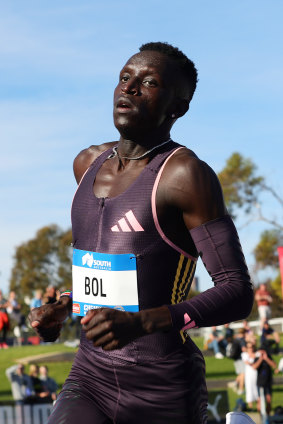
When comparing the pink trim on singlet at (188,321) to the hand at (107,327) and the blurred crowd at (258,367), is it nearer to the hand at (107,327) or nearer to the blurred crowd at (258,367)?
the hand at (107,327)

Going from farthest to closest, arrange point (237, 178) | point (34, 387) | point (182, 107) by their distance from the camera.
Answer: point (237, 178), point (34, 387), point (182, 107)

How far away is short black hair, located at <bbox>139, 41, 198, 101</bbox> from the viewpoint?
3.43 m

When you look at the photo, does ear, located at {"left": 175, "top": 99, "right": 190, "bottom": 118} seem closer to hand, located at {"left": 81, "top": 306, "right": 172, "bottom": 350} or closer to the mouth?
the mouth

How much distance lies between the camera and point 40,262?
2817 inches

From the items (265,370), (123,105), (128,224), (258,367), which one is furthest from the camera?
(258,367)

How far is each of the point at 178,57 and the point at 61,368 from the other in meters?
22.0

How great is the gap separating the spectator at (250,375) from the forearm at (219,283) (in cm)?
1405

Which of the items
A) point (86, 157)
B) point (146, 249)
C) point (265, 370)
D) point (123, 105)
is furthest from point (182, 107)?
point (265, 370)

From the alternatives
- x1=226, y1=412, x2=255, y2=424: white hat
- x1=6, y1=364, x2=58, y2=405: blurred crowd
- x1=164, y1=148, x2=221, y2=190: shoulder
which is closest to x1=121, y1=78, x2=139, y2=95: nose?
x1=164, y1=148, x2=221, y2=190: shoulder

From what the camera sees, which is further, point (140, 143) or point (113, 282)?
point (140, 143)

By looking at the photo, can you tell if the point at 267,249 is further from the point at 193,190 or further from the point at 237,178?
the point at 193,190

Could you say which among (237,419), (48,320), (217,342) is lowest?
(217,342)

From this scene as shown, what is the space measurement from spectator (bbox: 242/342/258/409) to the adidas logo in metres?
14.0

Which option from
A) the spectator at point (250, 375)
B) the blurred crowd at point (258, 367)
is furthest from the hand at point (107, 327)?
the spectator at point (250, 375)
